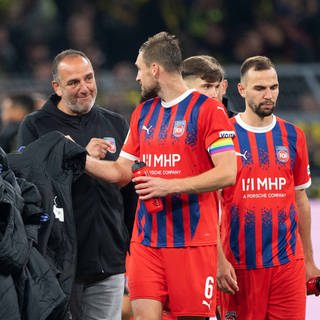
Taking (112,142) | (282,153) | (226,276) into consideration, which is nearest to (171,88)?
(112,142)

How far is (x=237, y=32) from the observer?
15148mm

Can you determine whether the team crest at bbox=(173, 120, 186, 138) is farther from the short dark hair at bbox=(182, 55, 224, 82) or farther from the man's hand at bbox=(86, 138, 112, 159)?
the short dark hair at bbox=(182, 55, 224, 82)

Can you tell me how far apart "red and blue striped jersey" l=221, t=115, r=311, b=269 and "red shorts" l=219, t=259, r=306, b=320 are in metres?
0.05

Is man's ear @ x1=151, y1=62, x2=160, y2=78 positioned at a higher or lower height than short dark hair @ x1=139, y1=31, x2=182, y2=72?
lower

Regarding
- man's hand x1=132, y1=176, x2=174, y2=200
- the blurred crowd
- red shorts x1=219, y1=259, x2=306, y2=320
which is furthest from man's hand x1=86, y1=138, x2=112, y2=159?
the blurred crowd

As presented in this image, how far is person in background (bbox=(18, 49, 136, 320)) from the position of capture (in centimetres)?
613

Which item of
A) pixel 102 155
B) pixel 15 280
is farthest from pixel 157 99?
pixel 15 280

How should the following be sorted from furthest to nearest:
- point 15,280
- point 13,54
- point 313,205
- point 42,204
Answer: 1. point 13,54
2. point 313,205
3. point 42,204
4. point 15,280

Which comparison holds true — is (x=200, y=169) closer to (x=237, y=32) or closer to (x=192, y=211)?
(x=192, y=211)

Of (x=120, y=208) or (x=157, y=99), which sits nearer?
(x=157, y=99)

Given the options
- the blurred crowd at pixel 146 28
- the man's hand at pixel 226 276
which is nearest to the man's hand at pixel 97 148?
the man's hand at pixel 226 276

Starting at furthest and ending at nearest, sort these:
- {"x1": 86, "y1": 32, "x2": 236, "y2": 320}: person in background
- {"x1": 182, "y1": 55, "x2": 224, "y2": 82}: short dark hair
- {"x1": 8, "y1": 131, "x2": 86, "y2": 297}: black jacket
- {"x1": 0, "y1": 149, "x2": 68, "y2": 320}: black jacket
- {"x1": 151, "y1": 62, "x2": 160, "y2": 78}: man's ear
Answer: {"x1": 182, "y1": 55, "x2": 224, "y2": 82}: short dark hair → {"x1": 151, "y1": 62, "x2": 160, "y2": 78}: man's ear → {"x1": 86, "y1": 32, "x2": 236, "y2": 320}: person in background → {"x1": 8, "y1": 131, "x2": 86, "y2": 297}: black jacket → {"x1": 0, "y1": 149, "x2": 68, "y2": 320}: black jacket

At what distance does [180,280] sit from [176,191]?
0.47m

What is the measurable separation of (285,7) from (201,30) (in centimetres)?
130
